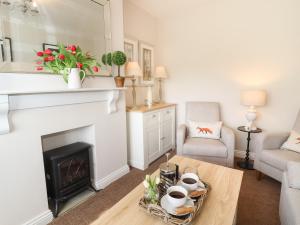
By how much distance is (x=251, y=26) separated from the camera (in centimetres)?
270

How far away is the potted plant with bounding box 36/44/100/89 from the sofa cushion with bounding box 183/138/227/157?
1574 mm

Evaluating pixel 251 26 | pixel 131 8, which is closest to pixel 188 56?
pixel 251 26

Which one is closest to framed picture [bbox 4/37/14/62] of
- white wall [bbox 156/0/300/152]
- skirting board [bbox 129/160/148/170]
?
skirting board [bbox 129/160/148/170]

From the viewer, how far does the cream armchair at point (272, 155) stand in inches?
78.6

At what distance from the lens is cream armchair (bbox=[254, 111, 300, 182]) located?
1996 mm

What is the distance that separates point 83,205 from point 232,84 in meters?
2.71

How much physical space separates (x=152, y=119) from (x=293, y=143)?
1.77m

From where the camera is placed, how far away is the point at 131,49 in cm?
290

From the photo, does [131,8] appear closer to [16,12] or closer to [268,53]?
[16,12]

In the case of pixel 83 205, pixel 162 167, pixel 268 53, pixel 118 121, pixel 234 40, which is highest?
pixel 234 40

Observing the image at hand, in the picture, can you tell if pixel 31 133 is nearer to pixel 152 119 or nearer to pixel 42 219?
pixel 42 219

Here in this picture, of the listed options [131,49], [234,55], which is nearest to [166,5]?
[131,49]

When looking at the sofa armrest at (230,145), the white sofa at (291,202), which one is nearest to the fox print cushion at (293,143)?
the sofa armrest at (230,145)

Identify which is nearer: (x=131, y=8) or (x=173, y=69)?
(x=131, y=8)
